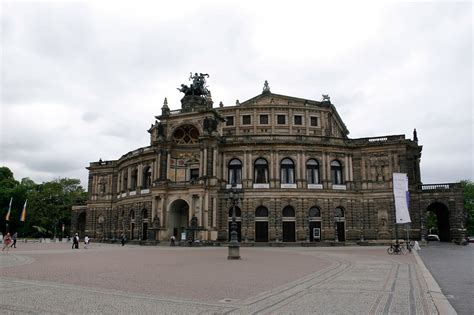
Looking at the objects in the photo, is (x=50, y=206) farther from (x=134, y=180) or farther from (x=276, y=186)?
(x=276, y=186)

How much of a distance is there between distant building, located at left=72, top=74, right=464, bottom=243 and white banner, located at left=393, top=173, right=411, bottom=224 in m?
16.6

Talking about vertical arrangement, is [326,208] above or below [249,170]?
below

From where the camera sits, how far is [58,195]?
8488 centimetres

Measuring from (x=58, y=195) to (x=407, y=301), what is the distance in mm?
85459

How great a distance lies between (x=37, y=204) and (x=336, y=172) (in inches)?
2399

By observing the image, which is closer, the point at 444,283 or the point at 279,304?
the point at 279,304

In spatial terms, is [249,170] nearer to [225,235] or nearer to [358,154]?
[225,235]

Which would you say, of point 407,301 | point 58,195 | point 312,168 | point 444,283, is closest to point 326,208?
point 312,168

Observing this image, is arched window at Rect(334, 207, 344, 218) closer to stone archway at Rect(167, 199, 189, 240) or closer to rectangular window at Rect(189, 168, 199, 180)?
rectangular window at Rect(189, 168, 199, 180)

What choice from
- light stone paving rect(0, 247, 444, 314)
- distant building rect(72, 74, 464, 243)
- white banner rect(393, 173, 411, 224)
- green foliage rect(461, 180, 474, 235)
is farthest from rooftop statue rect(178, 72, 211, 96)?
green foliage rect(461, 180, 474, 235)

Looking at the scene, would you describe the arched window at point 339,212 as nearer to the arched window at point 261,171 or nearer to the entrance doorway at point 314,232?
the entrance doorway at point 314,232

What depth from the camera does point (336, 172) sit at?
2095 inches

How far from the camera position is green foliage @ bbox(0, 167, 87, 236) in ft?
266

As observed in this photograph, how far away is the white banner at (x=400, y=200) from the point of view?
108 feet
